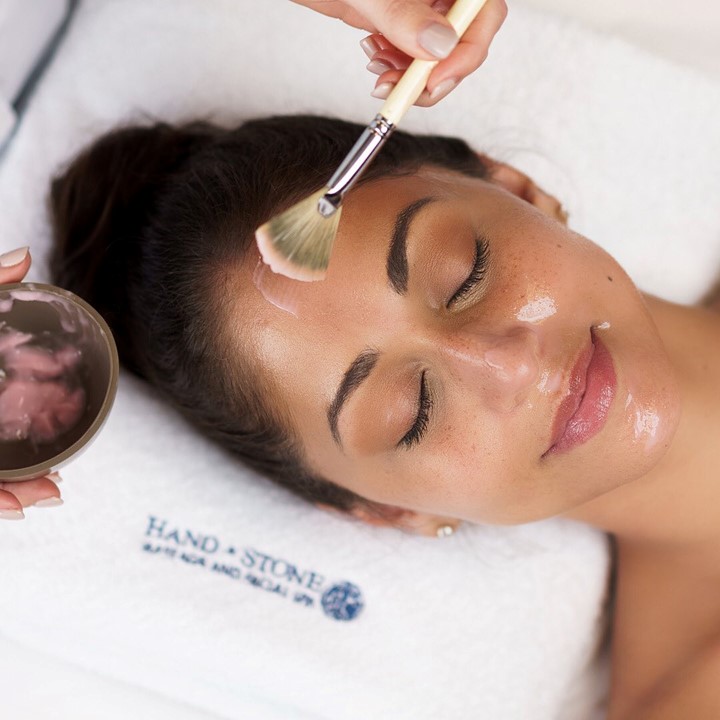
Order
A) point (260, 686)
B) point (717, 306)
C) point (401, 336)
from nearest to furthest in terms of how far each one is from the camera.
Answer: point (401, 336), point (260, 686), point (717, 306)

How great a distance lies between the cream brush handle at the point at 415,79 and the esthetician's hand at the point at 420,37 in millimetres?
11

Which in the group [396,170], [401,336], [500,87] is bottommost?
[401,336]

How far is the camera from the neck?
3.77ft

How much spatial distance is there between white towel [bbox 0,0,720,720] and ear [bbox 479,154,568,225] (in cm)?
18

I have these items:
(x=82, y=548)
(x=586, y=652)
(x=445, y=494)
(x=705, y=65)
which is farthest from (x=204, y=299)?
(x=705, y=65)

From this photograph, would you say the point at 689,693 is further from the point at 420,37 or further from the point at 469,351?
the point at 420,37

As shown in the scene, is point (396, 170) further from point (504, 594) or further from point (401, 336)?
point (504, 594)

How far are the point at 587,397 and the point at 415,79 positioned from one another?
16.8 inches

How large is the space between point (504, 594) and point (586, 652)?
0.18 m

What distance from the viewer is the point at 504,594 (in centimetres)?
130

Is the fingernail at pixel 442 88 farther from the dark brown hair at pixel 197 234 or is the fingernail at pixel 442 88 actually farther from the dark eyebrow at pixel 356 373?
the dark eyebrow at pixel 356 373

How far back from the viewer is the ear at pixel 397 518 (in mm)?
1185

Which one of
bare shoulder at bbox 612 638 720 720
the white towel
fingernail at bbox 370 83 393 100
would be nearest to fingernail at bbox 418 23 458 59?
fingernail at bbox 370 83 393 100

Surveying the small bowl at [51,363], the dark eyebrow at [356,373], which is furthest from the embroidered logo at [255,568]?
the dark eyebrow at [356,373]
